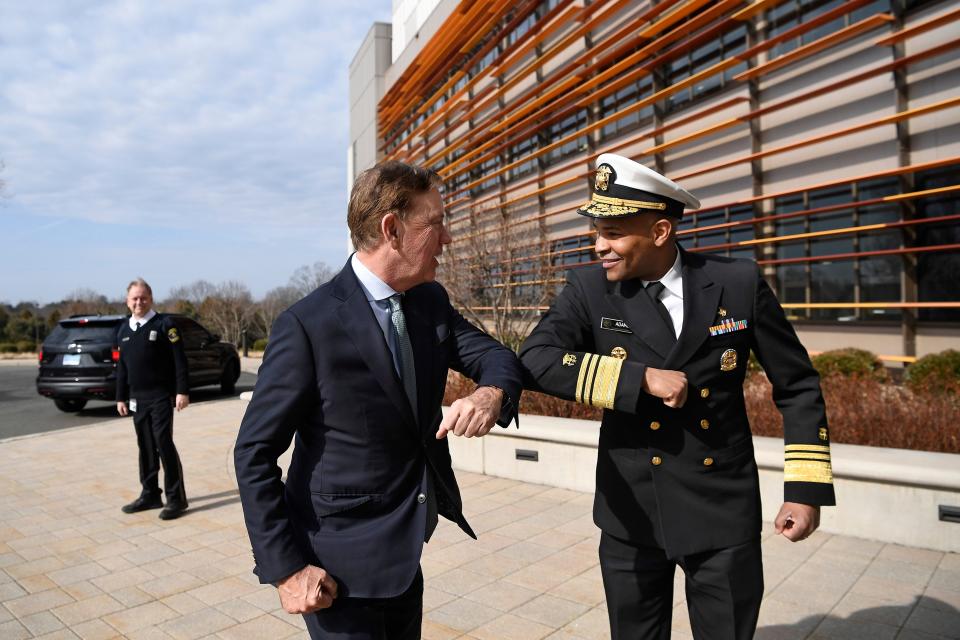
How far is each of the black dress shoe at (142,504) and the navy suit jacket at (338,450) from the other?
5.12 m

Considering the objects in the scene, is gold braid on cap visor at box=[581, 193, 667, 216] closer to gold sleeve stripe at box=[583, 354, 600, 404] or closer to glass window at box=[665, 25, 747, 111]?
gold sleeve stripe at box=[583, 354, 600, 404]

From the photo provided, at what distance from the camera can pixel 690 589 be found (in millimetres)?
2332

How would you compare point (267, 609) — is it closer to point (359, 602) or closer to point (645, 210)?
point (359, 602)

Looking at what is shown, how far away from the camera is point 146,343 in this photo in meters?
6.32

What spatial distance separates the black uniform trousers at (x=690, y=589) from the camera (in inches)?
87.0

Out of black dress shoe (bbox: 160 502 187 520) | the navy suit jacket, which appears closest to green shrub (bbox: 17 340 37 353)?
black dress shoe (bbox: 160 502 187 520)

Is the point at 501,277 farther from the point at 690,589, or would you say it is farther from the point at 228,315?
the point at 228,315

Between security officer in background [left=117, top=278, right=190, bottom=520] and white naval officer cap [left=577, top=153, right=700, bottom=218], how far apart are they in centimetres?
520

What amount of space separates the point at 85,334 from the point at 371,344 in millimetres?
13428

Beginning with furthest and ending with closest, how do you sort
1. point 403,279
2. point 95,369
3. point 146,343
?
point 95,369 → point 146,343 → point 403,279

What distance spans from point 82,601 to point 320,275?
175ft

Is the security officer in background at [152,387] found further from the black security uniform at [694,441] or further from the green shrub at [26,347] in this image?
the green shrub at [26,347]

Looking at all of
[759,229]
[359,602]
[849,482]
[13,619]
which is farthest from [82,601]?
[759,229]

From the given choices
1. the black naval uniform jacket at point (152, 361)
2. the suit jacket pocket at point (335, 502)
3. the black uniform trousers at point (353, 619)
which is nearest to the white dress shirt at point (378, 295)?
the suit jacket pocket at point (335, 502)
